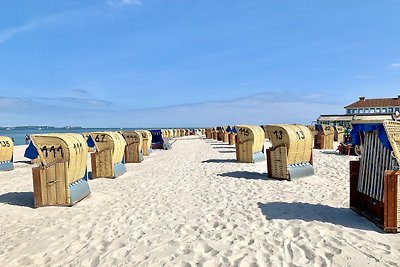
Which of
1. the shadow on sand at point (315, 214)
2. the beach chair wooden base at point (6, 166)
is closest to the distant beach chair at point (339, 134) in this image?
the shadow on sand at point (315, 214)

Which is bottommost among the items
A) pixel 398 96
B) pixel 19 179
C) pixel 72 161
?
pixel 19 179

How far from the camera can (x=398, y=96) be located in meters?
49.2

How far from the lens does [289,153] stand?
10438mm

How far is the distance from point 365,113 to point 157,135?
1411 inches

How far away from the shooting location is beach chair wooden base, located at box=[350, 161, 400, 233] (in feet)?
16.6

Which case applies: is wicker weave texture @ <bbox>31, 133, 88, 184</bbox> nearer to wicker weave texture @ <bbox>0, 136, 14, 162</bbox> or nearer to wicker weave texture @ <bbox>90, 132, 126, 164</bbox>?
wicker weave texture @ <bbox>90, 132, 126, 164</bbox>

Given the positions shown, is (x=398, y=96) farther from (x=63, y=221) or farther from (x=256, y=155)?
(x=63, y=221)

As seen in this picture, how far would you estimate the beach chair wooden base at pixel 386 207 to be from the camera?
5.05 metres

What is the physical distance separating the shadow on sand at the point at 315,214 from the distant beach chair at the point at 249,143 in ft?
25.0

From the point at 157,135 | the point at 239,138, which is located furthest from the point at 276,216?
the point at 157,135

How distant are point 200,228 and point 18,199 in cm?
582

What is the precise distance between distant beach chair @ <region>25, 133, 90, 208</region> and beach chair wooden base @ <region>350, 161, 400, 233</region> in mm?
6672

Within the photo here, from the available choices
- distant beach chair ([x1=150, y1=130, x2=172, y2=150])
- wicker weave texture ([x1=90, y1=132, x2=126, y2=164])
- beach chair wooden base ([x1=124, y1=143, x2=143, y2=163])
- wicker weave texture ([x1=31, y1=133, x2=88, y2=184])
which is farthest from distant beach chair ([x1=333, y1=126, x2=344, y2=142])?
wicker weave texture ([x1=31, y1=133, x2=88, y2=184])

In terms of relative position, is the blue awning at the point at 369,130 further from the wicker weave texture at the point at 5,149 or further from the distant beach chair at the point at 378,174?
the wicker weave texture at the point at 5,149
